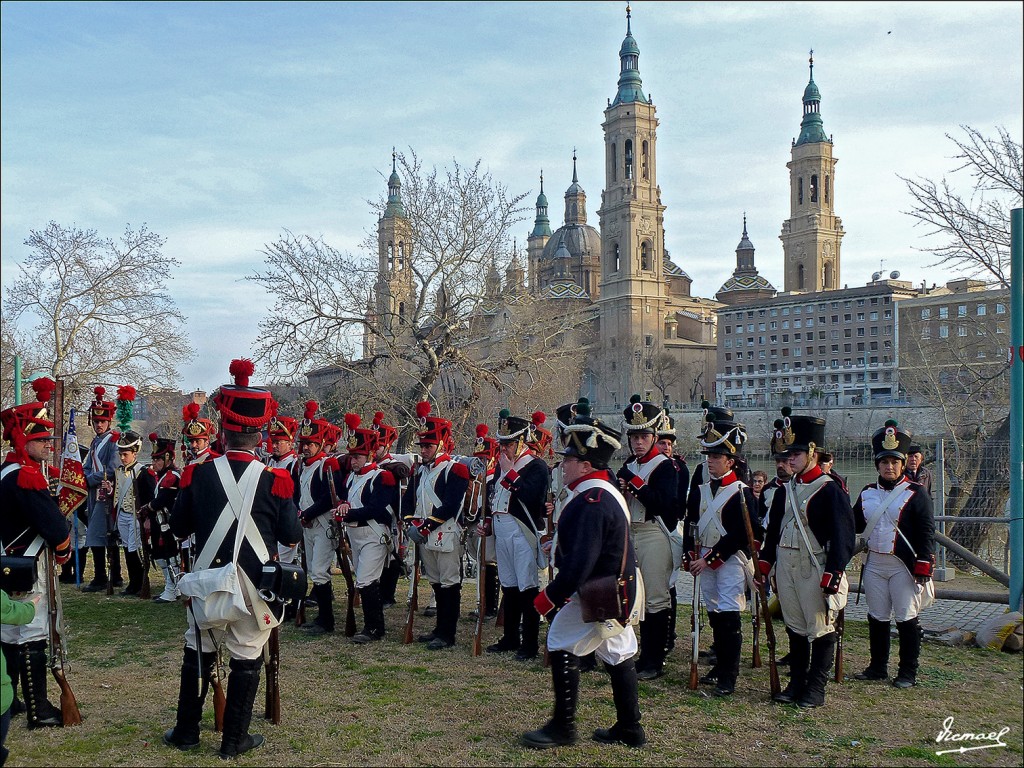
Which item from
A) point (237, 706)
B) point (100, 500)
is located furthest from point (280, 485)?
point (100, 500)

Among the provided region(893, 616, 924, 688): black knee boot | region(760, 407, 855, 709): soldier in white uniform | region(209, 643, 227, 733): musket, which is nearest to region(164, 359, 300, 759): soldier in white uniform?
region(209, 643, 227, 733): musket

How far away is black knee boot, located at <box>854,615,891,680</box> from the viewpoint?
7.62 metres

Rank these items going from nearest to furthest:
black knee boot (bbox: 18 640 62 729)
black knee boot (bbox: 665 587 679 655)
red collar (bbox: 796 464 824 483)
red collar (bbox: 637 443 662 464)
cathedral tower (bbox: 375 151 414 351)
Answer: black knee boot (bbox: 18 640 62 729), red collar (bbox: 796 464 824 483), red collar (bbox: 637 443 662 464), black knee boot (bbox: 665 587 679 655), cathedral tower (bbox: 375 151 414 351)

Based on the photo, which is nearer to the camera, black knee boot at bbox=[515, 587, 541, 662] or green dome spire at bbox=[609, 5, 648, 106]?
black knee boot at bbox=[515, 587, 541, 662]

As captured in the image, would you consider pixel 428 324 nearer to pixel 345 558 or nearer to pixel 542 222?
pixel 345 558

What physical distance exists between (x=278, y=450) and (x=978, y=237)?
12563 millimetres

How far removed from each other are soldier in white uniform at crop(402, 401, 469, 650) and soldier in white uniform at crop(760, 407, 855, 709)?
3205 millimetres

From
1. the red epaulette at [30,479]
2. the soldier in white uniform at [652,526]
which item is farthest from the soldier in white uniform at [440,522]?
the red epaulette at [30,479]

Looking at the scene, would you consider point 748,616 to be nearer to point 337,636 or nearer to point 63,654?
point 337,636

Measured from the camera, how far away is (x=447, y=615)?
29.7ft

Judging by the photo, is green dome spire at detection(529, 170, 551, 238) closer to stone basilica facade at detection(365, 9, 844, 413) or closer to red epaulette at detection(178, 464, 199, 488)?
stone basilica facade at detection(365, 9, 844, 413)

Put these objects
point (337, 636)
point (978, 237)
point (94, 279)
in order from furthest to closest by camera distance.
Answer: point (94, 279) → point (978, 237) → point (337, 636)

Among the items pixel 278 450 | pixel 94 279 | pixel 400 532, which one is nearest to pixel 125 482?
pixel 278 450

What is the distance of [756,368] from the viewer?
106 metres
